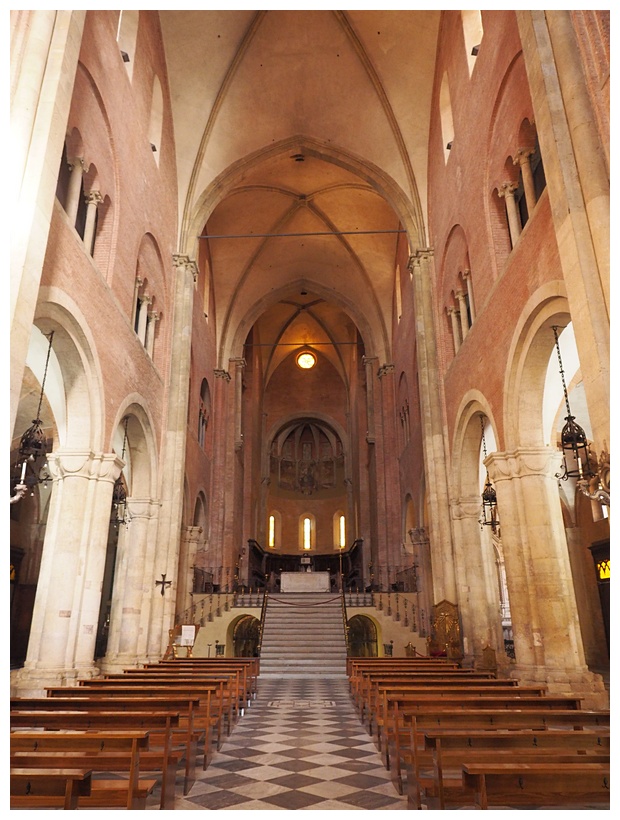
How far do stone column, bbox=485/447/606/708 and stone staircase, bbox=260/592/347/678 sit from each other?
7.91 metres

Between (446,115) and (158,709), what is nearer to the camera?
(158,709)

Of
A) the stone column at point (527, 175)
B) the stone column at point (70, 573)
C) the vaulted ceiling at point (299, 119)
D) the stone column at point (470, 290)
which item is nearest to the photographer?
the stone column at point (70, 573)

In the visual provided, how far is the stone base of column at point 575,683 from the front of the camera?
9836 mm

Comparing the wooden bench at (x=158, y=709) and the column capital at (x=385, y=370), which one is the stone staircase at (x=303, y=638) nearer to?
the column capital at (x=385, y=370)

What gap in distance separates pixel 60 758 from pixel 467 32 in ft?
55.6

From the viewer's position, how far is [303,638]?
19.9 meters

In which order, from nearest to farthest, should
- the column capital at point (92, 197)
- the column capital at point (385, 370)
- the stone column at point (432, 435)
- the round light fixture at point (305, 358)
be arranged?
the column capital at point (92, 197), the stone column at point (432, 435), the column capital at point (385, 370), the round light fixture at point (305, 358)

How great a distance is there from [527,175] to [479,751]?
1001cm

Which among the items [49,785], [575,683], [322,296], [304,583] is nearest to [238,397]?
[322,296]

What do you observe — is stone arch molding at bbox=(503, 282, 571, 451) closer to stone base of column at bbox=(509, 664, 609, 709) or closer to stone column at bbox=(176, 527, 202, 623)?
stone base of column at bbox=(509, 664, 609, 709)

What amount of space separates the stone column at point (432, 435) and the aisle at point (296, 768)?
19.7 feet

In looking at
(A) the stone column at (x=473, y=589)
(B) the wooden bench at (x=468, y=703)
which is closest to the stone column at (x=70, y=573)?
(B) the wooden bench at (x=468, y=703)

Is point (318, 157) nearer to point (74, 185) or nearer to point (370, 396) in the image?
point (370, 396)

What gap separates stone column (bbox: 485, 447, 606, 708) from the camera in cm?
1048
